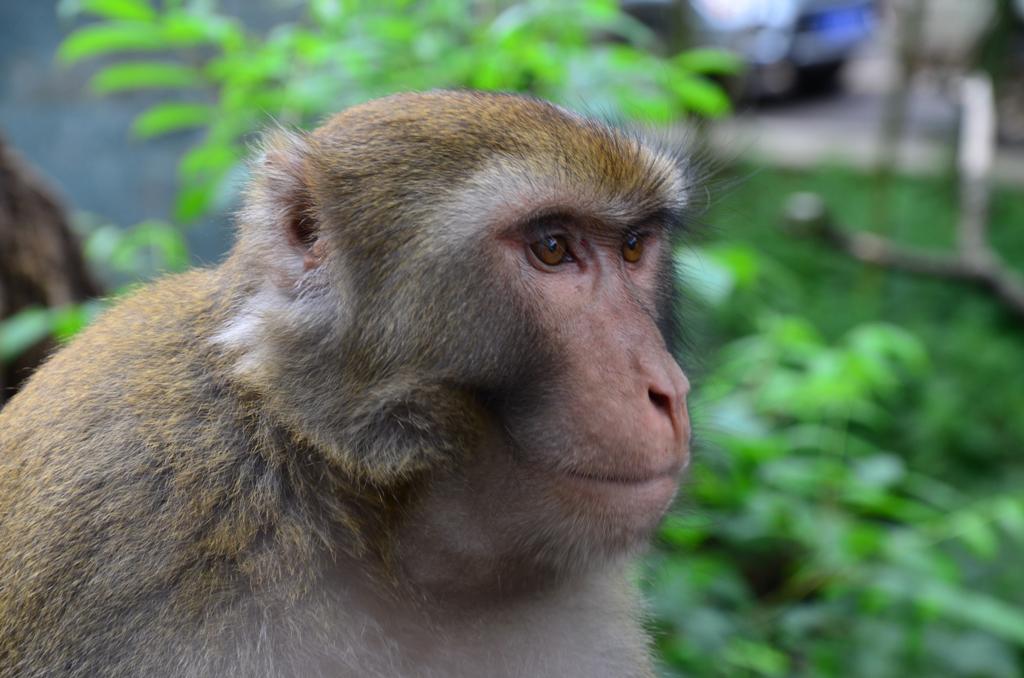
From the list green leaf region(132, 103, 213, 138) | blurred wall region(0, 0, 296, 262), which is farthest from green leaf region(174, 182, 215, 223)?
blurred wall region(0, 0, 296, 262)

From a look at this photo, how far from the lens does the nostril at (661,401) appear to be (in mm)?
1792

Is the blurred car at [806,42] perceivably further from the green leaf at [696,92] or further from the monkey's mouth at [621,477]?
the monkey's mouth at [621,477]

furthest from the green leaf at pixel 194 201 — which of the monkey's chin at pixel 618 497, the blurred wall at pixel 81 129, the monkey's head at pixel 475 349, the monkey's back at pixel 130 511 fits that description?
the blurred wall at pixel 81 129

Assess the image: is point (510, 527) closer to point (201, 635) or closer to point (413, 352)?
point (413, 352)

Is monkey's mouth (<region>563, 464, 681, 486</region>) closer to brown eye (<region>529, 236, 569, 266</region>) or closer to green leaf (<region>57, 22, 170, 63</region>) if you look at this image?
brown eye (<region>529, 236, 569, 266</region>)

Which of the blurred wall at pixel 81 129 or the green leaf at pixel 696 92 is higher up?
the green leaf at pixel 696 92

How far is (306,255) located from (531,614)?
0.74 meters

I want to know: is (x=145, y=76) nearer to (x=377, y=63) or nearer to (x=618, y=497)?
(x=377, y=63)

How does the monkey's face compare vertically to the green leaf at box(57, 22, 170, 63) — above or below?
below

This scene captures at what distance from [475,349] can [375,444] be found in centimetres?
22

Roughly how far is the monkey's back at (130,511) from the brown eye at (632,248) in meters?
0.71

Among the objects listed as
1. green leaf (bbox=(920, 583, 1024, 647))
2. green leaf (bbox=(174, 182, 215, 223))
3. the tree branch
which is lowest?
the tree branch

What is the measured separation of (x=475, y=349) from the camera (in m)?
1.84

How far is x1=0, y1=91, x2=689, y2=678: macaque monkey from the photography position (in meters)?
1.77
